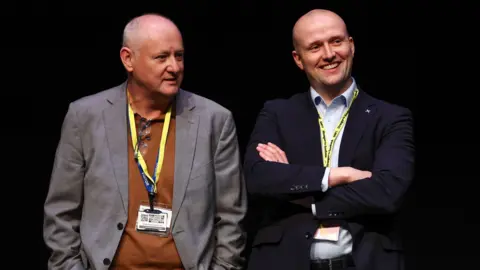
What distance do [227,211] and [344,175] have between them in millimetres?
592

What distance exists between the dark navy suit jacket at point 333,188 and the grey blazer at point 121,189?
0.47 ft

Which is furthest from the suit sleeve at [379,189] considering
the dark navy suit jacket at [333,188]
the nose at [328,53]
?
the nose at [328,53]

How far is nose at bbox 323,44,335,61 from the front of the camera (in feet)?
15.6

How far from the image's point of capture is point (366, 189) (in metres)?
4.51

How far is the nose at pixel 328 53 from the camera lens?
4.75 metres

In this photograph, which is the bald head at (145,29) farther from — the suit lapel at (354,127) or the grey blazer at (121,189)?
the suit lapel at (354,127)

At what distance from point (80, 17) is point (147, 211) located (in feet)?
5.62

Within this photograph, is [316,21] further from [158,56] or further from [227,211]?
[227,211]

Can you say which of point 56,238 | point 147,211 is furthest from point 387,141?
point 56,238

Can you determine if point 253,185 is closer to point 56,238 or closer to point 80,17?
point 56,238

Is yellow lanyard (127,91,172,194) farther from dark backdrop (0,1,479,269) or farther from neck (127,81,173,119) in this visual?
dark backdrop (0,1,479,269)

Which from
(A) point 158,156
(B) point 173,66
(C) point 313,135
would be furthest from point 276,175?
(B) point 173,66

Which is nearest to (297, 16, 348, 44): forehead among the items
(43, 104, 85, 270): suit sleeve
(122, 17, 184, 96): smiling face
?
(122, 17, 184, 96): smiling face

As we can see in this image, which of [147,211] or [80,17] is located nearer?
[147,211]
